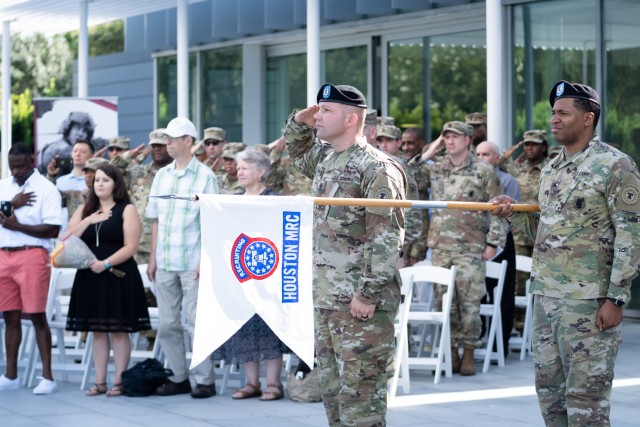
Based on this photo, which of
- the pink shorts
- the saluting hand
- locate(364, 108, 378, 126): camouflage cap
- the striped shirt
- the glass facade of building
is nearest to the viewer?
the saluting hand

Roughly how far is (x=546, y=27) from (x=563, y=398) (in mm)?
9239

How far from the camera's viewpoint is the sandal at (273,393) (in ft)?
31.1

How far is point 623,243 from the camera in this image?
578 cm

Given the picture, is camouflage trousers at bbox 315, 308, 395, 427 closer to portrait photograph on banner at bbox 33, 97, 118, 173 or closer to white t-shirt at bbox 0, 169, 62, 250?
white t-shirt at bbox 0, 169, 62, 250

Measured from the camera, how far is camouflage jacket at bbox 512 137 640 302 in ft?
19.0

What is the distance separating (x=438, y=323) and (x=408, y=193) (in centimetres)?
114

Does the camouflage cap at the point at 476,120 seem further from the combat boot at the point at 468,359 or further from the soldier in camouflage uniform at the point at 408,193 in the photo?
the combat boot at the point at 468,359

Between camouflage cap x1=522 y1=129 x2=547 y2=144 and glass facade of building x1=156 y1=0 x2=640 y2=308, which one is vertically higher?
glass facade of building x1=156 y1=0 x2=640 y2=308

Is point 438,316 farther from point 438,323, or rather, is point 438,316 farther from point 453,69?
point 453,69

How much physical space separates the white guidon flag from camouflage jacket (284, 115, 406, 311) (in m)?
0.13

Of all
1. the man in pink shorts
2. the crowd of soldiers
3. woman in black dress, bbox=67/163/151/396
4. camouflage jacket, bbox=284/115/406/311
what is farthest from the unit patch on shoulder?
the man in pink shorts

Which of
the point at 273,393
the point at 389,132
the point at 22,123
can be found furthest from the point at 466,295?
the point at 22,123

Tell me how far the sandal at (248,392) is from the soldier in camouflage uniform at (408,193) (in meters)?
1.63

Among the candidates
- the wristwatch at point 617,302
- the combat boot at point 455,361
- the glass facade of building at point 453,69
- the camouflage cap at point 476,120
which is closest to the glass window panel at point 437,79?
the glass facade of building at point 453,69
